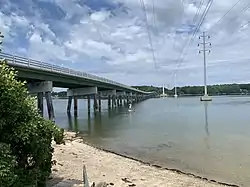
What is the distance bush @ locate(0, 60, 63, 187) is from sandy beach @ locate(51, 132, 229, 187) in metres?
3.31

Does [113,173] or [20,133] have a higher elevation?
[20,133]

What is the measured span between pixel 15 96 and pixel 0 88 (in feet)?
1.61

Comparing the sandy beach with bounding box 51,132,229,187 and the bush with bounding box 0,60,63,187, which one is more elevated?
the bush with bounding box 0,60,63,187

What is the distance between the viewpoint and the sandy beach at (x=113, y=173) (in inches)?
579

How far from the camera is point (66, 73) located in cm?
5772

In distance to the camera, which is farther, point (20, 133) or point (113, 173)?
point (113, 173)

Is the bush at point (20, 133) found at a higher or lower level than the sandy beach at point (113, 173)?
higher

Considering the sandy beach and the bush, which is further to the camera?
the sandy beach

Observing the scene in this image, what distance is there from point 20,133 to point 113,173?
8089mm

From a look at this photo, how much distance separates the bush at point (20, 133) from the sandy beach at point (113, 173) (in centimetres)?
331

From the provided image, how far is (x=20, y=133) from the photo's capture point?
9.39 metres

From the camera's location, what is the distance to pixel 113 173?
1666 centimetres

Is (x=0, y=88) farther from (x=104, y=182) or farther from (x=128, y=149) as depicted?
(x=128, y=149)

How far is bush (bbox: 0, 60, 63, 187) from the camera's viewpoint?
9.09 meters
